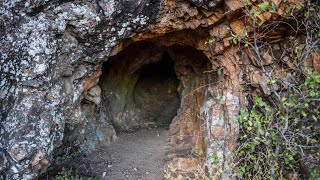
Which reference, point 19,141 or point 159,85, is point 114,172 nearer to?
point 19,141

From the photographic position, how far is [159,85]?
7.93 metres

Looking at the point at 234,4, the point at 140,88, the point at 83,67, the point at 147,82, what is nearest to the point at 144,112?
the point at 140,88

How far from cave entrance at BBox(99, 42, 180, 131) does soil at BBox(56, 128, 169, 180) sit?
72 cm

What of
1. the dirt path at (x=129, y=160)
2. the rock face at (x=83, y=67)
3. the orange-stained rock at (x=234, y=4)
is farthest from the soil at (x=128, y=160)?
the orange-stained rock at (x=234, y=4)

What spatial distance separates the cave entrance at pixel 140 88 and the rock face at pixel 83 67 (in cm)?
113

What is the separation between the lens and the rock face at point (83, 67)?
3645 millimetres

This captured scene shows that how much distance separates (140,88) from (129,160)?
2.60m

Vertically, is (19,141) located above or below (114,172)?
→ above

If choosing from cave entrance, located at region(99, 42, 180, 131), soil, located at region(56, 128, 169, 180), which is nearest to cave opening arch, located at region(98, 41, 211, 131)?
cave entrance, located at region(99, 42, 180, 131)

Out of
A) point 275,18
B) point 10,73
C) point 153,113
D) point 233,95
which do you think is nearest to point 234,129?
point 233,95

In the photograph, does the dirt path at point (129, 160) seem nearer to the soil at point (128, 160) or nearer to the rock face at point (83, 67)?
the soil at point (128, 160)

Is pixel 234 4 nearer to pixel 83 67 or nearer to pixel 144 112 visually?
pixel 83 67

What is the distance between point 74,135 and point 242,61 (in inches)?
124

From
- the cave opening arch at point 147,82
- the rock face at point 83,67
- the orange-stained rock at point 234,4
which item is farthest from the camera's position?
the cave opening arch at point 147,82
